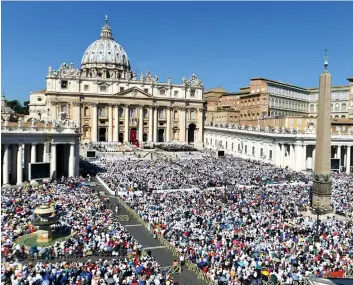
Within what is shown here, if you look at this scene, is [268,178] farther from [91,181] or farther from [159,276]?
[159,276]

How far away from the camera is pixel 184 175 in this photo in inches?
1781

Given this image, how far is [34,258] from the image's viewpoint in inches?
777

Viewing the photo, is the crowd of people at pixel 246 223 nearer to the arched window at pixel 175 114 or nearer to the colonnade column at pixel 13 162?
the colonnade column at pixel 13 162

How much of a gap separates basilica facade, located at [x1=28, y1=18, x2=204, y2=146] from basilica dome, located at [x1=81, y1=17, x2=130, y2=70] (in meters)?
24.3

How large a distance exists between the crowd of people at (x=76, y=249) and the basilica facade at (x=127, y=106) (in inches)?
2149

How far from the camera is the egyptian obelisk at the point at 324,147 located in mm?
27797

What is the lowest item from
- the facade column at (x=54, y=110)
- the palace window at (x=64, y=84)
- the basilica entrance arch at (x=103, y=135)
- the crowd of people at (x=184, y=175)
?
the crowd of people at (x=184, y=175)

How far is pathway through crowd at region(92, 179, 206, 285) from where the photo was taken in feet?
58.7

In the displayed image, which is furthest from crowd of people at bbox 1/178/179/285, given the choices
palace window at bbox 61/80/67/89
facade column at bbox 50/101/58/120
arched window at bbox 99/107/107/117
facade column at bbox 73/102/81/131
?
arched window at bbox 99/107/107/117

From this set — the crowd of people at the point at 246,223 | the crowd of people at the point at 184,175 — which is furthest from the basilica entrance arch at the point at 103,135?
the crowd of people at the point at 246,223

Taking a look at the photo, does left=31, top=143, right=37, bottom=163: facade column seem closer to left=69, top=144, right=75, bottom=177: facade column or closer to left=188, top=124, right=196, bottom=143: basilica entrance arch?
left=69, top=144, right=75, bottom=177: facade column

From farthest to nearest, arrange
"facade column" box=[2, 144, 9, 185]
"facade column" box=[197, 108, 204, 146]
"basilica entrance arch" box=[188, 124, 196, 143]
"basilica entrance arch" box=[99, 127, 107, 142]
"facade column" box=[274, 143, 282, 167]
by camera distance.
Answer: "basilica entrance arch" box=[188, 124, 196, 143], "facade column" box=[197, 108, 204, 146], "basilica entrance arch" box=[99, 127, 107, 142], "facade column" box=[274, 143, 282, 167], "facade column" box=[2, 144, 9, 185]

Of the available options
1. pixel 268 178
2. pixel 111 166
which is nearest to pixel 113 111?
pixel 111 166

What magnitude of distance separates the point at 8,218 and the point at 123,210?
866 centimetres
